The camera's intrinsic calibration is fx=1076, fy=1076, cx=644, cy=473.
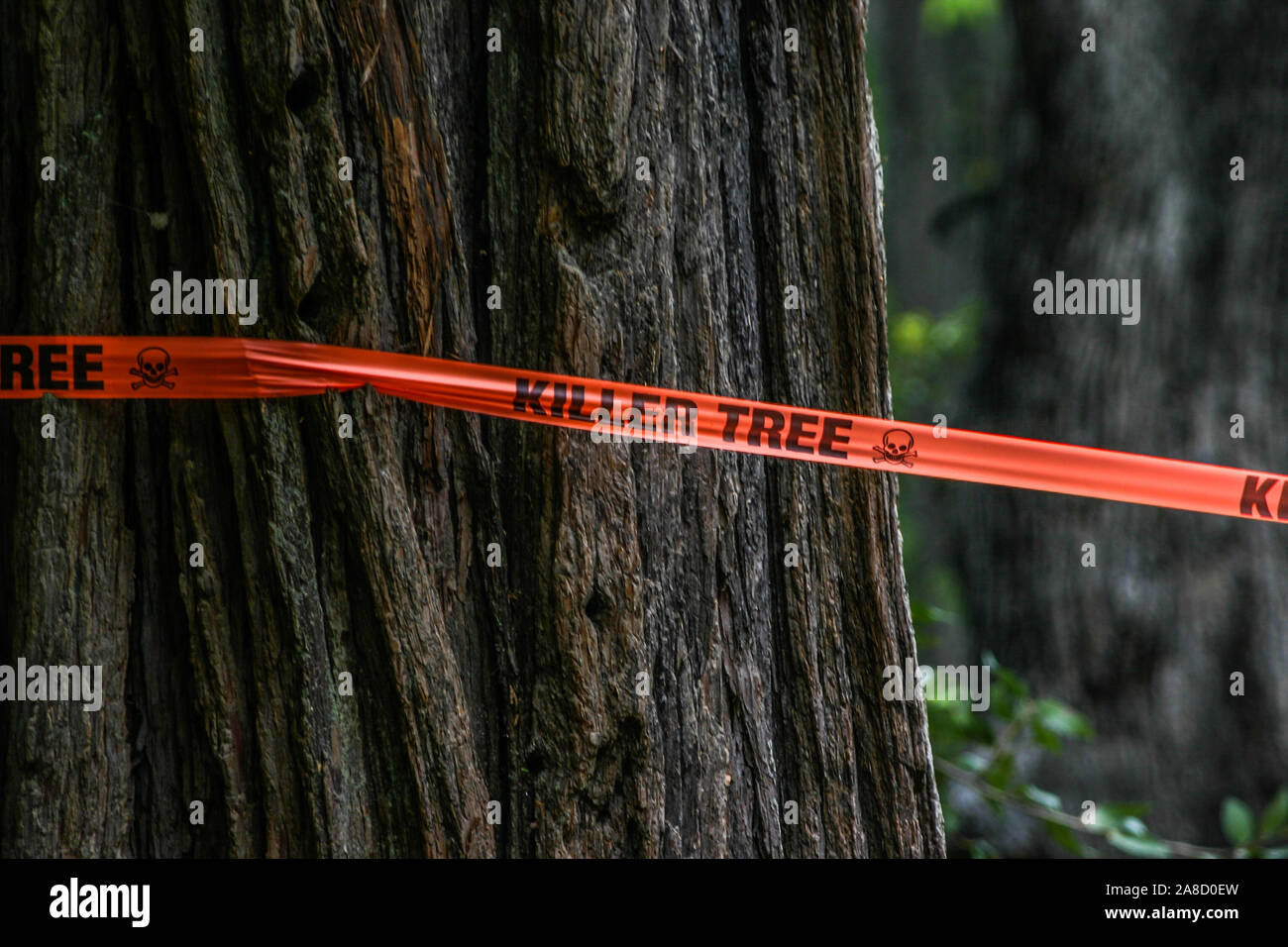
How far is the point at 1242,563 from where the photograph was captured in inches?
171

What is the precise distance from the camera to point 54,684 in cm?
169

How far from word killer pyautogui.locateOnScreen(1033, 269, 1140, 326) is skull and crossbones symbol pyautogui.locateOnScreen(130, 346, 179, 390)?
3316mm

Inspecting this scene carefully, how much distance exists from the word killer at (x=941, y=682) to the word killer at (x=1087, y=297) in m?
1.53

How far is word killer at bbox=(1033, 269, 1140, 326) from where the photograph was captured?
418 cm

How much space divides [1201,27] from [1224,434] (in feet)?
5.83

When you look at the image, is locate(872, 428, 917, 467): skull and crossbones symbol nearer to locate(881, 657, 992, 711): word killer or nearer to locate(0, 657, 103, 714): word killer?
locate(881, 657, 992, 711): word killer

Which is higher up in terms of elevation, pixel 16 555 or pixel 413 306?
pixel 413 306

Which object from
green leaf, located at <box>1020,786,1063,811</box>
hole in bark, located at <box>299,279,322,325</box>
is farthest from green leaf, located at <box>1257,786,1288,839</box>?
hole in bark, located at <box>299,279,322,325</box>

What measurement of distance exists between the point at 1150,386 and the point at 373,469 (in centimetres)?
385

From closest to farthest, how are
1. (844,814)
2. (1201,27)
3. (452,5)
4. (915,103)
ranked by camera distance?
(452,5)
(844,814)
(1201,27)
(915,103)

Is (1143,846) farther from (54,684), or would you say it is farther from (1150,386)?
(54,684)

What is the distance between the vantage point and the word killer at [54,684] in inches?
66.6
